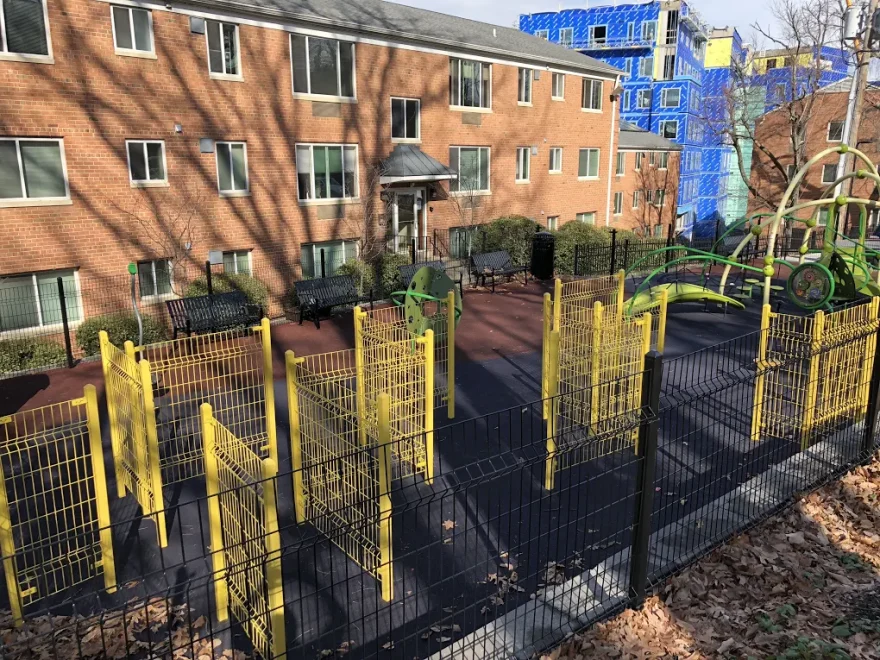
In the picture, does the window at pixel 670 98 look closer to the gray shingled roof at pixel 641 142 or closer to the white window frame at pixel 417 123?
the gray shingled roof at pixel 641 142

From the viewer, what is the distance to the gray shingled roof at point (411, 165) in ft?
68.0

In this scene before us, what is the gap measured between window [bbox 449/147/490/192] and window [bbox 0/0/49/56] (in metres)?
13.0

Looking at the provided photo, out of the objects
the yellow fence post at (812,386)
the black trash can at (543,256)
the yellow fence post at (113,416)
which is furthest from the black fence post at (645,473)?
the black trash can at (543,256)

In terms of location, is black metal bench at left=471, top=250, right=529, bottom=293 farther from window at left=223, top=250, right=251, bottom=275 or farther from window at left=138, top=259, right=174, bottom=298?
window at left=138, top=259, right=174, bottom=298

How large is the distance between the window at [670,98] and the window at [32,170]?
43.3 metres

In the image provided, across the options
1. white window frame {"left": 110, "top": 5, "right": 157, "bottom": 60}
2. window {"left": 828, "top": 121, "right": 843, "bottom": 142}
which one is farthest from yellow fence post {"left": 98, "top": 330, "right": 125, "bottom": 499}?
window {"left": 828, "top": 121, "right": 843, "bottom": 142}

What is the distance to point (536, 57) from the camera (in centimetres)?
2572

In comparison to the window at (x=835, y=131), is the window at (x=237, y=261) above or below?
below

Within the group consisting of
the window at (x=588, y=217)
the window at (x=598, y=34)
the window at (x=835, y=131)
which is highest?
the window at (x=598, y=34)

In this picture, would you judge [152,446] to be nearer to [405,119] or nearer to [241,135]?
[241,135]

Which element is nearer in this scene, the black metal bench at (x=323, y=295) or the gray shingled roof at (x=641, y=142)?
the black metal bench at (x=323, y=295)

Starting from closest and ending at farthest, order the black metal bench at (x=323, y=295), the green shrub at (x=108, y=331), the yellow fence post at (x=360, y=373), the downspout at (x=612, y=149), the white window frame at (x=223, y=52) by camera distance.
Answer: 1. the yellow fence post at (x=360, y=373)
2. the green shrub at (x=108, y=331)
3. the black metal bench at (x=323, y=295)
4. the white window frame at (x=223, y=52)
5. the downspout at (x=612, y=149)

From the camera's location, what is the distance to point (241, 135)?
58.9 feet

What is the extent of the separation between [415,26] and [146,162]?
35.6 ft
